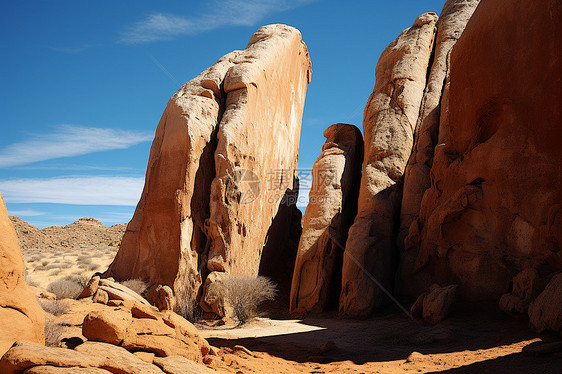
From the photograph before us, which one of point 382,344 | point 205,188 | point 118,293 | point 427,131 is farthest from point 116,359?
point 427,131

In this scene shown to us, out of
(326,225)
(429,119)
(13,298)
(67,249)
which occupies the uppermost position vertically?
(429,119)

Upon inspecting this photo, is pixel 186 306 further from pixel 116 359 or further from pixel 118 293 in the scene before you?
pixel 116 359

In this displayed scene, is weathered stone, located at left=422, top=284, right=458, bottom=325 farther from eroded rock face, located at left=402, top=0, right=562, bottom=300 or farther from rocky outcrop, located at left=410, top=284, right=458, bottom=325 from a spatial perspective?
eroded rock face, located at left=402, top=0, right=562, bottom=300

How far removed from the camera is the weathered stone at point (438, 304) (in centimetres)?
935

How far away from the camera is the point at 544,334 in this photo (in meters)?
6.89

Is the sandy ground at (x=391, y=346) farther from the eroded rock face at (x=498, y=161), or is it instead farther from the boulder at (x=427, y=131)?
the boulder at (x=427, y=131)

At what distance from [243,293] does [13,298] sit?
7695mm

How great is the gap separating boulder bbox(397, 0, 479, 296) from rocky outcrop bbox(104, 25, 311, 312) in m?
4.96

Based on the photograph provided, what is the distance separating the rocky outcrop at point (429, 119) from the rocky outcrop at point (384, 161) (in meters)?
0.28

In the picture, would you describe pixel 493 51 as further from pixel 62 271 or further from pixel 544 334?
pixel 62 271

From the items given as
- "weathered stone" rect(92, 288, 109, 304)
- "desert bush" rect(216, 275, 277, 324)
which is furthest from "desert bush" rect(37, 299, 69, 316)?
"desert bush" rect(216, 275, 277, 324)

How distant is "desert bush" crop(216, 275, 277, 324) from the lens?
37.5 feet

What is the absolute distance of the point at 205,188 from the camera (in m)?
13.7

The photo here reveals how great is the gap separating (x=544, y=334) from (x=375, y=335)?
329 centimetres
